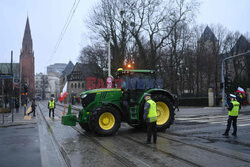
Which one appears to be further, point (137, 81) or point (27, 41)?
point (27, 41)

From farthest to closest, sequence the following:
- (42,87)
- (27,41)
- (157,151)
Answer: (42,87) < (27,41) < (157,151)

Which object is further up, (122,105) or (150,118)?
(122,105)

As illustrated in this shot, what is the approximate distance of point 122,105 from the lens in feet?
33.6

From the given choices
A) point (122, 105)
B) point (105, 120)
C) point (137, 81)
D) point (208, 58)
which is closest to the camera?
point (105, 120)

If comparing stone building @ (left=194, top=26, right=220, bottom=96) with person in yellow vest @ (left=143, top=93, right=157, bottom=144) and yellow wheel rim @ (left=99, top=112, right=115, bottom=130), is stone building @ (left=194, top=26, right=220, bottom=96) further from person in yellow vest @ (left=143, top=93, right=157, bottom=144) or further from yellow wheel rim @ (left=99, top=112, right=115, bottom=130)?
person in yellow vest @ (left=143, top=93, right=157, bottom=144)

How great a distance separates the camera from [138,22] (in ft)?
103

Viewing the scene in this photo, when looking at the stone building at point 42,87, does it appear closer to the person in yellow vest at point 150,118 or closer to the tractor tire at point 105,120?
the tractor tire at point 105,120

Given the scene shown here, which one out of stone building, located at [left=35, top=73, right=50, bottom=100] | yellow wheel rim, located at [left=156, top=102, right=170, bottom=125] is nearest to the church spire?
stone building, located at [left=35, top=73, right=50, bottom=100]

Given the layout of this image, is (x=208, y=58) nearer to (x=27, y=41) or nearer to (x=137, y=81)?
(x=137, y=81)

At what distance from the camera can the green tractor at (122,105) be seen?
9664 millimetres

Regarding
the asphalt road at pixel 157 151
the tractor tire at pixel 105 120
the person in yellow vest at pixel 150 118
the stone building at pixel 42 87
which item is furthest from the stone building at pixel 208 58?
the stone building at pixel 42 87

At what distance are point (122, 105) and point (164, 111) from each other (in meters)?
1.97

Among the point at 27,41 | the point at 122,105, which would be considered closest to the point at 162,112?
the point at 122,105

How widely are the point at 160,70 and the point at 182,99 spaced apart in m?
5.43
